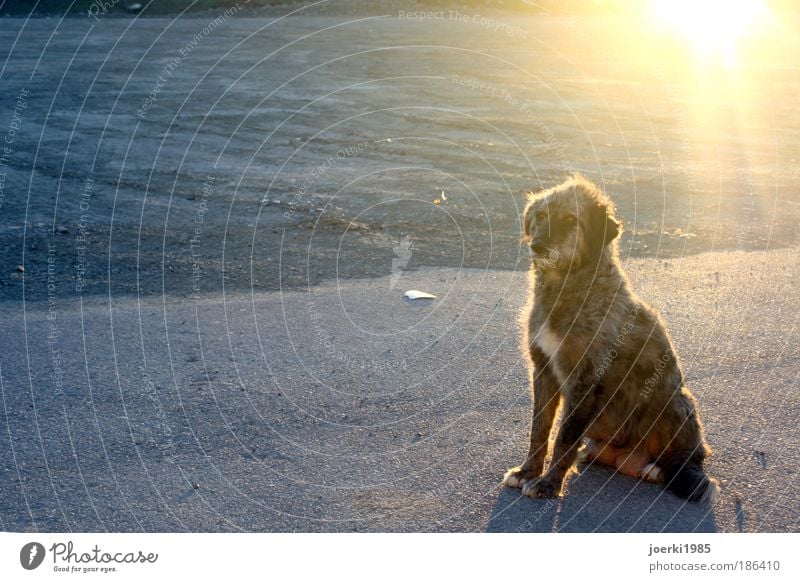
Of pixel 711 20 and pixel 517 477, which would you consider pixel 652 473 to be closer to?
pixel 517 477

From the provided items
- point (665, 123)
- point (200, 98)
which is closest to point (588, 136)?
point (665, 123)

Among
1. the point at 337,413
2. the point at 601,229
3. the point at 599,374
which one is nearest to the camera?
the point at 599,374

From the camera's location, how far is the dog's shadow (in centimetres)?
495

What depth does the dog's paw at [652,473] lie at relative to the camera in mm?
5375

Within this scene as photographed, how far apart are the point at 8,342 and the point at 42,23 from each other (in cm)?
2468

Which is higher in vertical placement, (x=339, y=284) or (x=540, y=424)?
(x=540, y=424)

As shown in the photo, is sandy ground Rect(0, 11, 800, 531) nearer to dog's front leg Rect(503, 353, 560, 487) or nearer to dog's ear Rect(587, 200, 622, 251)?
dog's front leg Rect(503, 353, 560, 487)

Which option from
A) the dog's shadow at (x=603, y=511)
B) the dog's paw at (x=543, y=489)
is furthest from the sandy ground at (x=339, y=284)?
the dog's paw at (x=543, y=489)

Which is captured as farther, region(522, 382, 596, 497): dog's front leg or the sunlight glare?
the sunlight glare

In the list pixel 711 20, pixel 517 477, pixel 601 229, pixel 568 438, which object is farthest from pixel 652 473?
pixel 711 20

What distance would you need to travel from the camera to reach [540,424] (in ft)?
17.7

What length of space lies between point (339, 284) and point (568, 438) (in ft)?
15.8

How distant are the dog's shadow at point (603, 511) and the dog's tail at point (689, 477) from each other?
0.05m

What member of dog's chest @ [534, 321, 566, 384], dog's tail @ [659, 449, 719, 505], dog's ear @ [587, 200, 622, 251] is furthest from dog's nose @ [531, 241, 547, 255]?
dog's tail @ [659, 449, 719, 505]
